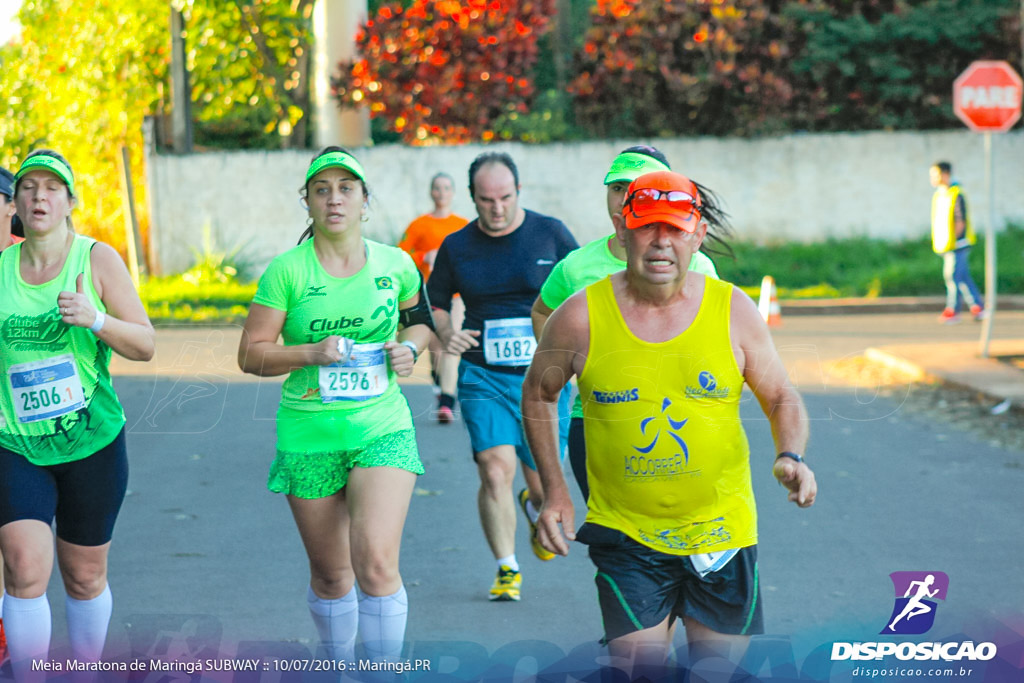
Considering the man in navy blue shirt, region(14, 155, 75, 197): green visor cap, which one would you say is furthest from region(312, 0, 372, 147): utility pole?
region(14, 155, 75, 197): green visor cap

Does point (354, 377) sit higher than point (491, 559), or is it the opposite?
point (354, 377)

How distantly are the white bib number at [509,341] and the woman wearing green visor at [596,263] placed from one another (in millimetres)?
885

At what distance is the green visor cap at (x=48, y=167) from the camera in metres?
4.55

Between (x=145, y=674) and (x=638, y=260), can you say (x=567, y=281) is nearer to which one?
(x=638, y=260)

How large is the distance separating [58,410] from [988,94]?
19712 millimetres

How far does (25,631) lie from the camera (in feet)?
14.5

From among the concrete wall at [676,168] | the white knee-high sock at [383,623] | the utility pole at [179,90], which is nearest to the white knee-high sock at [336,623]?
the white knee-high sock at [383,623]

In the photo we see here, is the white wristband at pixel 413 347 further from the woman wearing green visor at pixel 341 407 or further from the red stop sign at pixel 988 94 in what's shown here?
the red stop sign at pixel 988 94

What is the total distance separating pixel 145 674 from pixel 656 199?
235 centimetres

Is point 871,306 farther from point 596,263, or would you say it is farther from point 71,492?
point 71,492

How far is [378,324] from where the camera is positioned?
4816mm

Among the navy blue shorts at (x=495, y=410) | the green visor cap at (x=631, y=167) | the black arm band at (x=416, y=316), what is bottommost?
the navy blue shorts at (x=495, y=410)

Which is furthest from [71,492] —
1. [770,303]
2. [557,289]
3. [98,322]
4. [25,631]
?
[770,303]

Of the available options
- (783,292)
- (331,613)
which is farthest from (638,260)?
(783,292)
